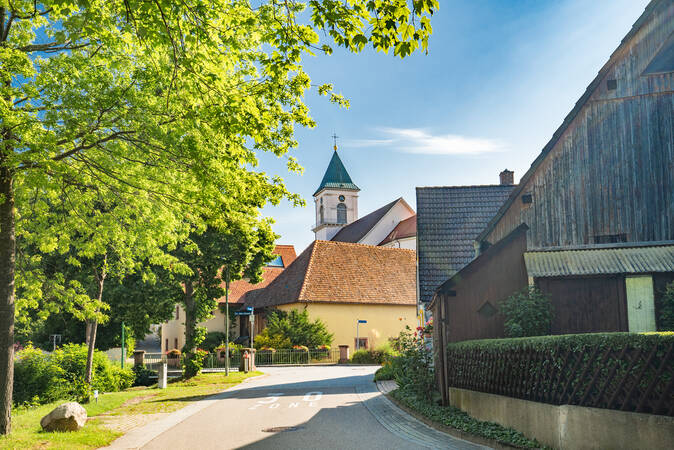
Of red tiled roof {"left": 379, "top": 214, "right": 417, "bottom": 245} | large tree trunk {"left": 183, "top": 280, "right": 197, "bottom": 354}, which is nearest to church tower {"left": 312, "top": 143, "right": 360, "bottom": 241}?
red tiled roof {"left": 379, "top": 214, "right": 417, "bottom": 245}

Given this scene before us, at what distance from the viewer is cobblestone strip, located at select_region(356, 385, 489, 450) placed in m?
10.8

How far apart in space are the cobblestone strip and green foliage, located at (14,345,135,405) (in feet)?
27.3

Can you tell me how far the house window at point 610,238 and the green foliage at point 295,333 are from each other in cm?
2828

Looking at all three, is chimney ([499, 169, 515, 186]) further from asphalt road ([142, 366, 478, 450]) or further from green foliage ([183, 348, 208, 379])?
green foliage ([183, 348, 208, 379])

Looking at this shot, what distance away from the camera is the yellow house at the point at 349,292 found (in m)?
44.5

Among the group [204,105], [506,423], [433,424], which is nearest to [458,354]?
[433,424]

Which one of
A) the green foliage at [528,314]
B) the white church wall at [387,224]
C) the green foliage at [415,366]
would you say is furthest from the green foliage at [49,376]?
the white church wall at [387,224]

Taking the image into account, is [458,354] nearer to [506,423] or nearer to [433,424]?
[433,424]

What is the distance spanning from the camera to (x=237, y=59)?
10758 millimetres

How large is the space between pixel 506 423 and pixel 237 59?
7.86 m

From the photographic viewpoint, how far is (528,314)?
568 inches

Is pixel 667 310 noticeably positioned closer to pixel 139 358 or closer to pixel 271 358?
pixel 139 358

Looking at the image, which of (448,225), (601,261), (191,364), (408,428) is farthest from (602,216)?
(191,364)

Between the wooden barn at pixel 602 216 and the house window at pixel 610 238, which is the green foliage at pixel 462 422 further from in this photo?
the house window at pixel 610 238
